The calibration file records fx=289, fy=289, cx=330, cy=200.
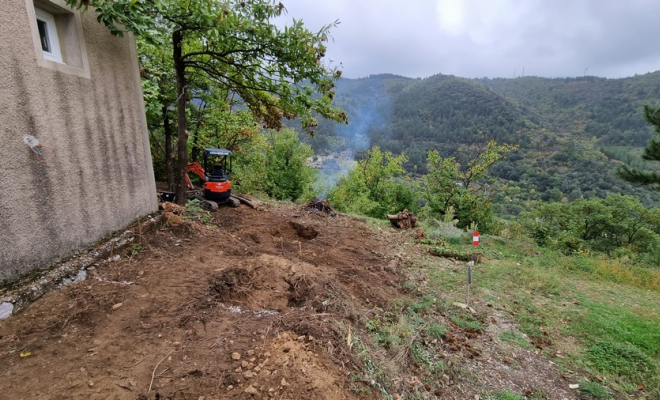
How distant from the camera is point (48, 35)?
347 cm

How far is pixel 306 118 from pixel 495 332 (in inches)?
186

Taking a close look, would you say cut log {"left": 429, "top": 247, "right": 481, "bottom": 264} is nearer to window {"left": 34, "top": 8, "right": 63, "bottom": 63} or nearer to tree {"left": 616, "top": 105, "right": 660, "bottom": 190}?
tree {"left": 616, "top": 105, "right": 660, "bottom": 190}

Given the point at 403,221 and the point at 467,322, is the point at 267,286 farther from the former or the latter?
the point at 403,221

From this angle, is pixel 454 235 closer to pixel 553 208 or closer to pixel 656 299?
pixel 656 299

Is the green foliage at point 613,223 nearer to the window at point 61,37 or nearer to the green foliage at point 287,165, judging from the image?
the green foliage at point 287,165

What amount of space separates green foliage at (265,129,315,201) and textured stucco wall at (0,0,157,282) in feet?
38.5

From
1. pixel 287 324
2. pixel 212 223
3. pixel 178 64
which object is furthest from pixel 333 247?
pixel 178 64

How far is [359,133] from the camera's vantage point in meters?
67.7

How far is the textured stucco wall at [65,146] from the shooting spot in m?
2.87

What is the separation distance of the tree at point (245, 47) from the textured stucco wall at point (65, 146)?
0.65 metres

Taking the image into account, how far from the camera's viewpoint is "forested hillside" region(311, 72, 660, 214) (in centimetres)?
4522

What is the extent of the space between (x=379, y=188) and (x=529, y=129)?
55597mm

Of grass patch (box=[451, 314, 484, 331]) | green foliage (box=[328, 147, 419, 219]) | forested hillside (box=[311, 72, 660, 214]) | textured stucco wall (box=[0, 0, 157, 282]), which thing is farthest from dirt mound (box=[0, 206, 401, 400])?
forested hillside (box=[311, 72, 660, 214])

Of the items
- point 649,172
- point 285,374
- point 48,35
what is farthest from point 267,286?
point 649,172
